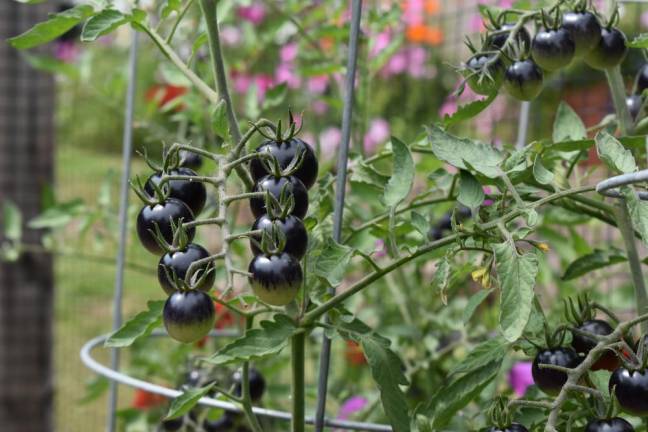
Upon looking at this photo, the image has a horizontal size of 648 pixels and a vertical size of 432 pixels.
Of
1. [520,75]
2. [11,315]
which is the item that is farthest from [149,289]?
[520,75]

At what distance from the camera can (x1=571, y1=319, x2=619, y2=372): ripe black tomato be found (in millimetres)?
647

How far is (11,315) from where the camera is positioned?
2195 mm

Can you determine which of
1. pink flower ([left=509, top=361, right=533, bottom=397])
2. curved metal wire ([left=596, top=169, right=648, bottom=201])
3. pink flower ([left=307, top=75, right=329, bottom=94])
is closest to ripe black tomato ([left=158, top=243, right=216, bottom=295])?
curved metal wire ([left=596, top=169, right=648, bottom=201])

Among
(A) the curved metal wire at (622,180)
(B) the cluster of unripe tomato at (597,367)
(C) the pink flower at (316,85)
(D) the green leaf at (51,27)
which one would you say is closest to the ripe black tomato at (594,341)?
(B) the cluster of unripe tomato at (597,367)

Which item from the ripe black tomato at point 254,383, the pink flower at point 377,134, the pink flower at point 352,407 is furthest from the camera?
the pink flower at point 377,134

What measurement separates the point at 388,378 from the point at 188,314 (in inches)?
6.6

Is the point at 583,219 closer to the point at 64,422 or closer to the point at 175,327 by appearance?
the point at 175,327

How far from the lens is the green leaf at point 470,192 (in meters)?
0.64

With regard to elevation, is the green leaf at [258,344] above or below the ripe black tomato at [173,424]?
above

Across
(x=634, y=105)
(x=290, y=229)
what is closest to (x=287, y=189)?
(x=290, y=229)

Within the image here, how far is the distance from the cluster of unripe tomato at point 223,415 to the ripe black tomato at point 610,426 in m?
0.43

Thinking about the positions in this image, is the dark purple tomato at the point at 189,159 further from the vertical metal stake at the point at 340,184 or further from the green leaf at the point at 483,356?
the green leaf at the point at 483,356

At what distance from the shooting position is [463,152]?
65 centimetres

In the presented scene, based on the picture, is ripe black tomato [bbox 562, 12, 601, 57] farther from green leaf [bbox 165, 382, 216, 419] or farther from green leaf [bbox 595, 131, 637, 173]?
green leaf [bbox 165, 382, 216, 419]
